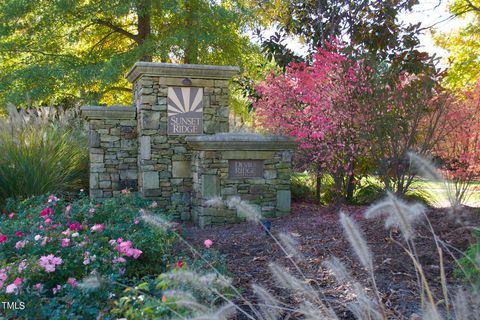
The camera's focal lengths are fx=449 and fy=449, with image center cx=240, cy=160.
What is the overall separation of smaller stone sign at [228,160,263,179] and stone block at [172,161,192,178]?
0.82m

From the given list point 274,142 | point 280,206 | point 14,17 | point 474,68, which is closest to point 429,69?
point 274,142

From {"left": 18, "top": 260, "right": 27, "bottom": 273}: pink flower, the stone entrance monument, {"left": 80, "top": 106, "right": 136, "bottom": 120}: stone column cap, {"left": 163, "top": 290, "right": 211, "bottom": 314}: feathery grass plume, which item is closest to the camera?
{"left": 163, "top": 290, "right": 211, "bottom": 314}: feathery grass plume

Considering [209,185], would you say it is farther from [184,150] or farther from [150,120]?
[150,120]

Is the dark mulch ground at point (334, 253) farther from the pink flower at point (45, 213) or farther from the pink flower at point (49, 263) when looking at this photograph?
the pink flower at point (45, 213)

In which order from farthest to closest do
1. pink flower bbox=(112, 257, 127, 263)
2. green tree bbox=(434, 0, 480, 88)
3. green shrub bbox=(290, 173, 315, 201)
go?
1. green tree bbox=(434, 0, 480, 88)
2. green shrub bbox=(290, 173, 315, 201)
3. pink flower bbox=(112, 257, 127, 263)

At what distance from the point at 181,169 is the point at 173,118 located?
71cm

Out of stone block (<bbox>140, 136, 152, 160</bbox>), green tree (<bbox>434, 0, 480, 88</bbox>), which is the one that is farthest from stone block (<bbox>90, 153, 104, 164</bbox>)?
green tree (<bbox>434, 0, 480, 88</bbox>)

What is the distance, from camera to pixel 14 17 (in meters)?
9.94

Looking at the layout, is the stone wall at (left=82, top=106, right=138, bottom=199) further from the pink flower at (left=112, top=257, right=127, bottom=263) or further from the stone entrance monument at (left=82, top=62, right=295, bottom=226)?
the pink flower at (left=112, top=257, right=127, bottom=263)

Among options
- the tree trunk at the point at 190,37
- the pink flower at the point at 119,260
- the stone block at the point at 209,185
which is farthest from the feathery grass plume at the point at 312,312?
the tree trunk at the point at 190,37

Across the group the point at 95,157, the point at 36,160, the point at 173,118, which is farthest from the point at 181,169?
the point at 36,160

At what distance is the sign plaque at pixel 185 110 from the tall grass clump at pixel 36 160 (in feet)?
5.32

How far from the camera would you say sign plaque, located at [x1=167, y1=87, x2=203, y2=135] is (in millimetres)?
6078

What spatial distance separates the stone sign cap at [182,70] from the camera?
591 centimetres
